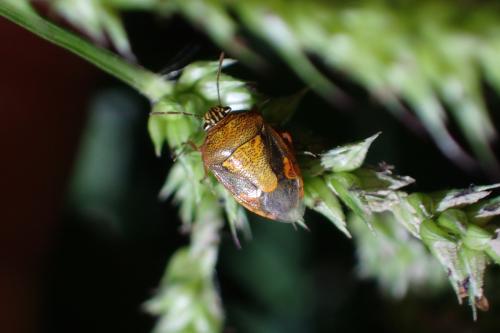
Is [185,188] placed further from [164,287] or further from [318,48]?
[318,48]

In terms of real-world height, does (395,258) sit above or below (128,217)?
below

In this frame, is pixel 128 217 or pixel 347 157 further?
pixel 128 217

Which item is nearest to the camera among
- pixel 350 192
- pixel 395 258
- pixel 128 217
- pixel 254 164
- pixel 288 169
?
pixel 350 192

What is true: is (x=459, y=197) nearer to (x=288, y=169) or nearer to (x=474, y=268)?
(x=474, y=268)

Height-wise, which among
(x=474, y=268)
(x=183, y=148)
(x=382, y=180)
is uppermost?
(x=183, y=148)

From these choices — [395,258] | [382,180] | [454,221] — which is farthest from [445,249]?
[395,258]

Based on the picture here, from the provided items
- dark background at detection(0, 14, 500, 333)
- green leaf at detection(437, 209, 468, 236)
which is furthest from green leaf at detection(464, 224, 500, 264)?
dark background at detection(0, 14, 500, 333)

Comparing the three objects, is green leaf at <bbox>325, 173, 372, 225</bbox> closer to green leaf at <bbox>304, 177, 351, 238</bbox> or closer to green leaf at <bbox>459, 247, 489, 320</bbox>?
green leaf at <bbox>304, 177, 351, 238</bbox>

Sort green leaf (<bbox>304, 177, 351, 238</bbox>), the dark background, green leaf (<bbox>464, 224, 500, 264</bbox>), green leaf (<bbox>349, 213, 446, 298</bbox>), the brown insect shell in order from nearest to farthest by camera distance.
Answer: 1. green leaf (<bbox>464, 224, 500, 264</bbox>)
2. green leaf (<bbox>304, 177, 351, 238</bbox>)
3. the brown insect shell
4. green leaf (<bbox>349, 213, 446, 298</bbox>)
5. the dark background
